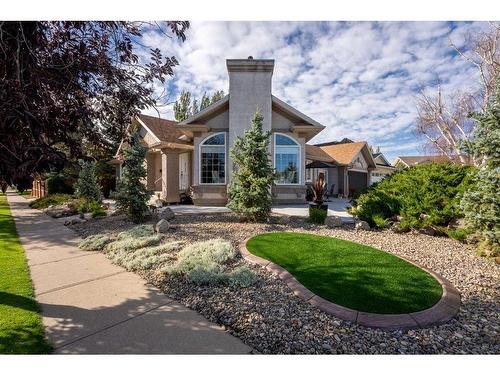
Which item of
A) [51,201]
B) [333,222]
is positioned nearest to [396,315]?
[333,222]

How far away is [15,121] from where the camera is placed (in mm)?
2111

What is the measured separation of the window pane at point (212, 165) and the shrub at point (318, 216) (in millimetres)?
5955

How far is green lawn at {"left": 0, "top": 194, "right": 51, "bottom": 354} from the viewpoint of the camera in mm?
2703

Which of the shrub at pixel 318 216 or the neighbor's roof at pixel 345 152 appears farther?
the neighbor's roof at pixel 345 152

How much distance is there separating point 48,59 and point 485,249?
8165mm

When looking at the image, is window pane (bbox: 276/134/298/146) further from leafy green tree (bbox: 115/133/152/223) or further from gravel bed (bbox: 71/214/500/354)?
gravel bed (bbox: 71/214/500/354)

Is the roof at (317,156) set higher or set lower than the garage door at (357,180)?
higher

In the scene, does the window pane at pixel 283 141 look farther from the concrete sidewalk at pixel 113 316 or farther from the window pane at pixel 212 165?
the concrete sidewalk at pixel 113 316

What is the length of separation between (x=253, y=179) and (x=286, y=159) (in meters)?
5.75

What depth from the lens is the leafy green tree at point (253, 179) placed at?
8.62 meters

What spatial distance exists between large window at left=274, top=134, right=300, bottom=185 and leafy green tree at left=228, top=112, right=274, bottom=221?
498 cm

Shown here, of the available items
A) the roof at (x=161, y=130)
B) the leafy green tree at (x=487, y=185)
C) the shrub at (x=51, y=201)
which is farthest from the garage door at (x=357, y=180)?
the shrub at (x=51, y=201)

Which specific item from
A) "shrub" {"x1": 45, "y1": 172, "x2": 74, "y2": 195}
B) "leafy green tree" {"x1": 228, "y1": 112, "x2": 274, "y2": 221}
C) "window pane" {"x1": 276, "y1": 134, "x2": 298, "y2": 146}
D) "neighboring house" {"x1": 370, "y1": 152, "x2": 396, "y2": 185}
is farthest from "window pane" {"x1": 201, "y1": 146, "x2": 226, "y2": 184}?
"neighboring house" {"x1": 370, "y1": 152, "x2": 396, "y2": 185}
